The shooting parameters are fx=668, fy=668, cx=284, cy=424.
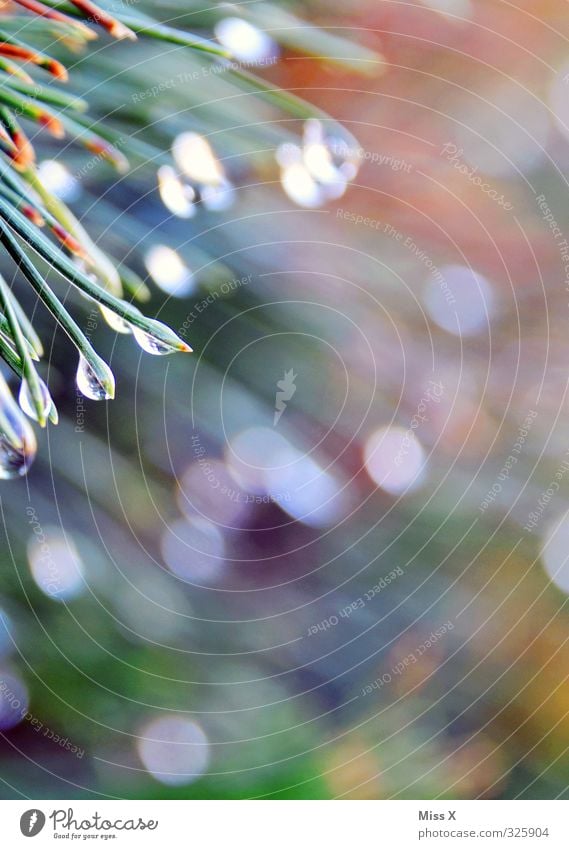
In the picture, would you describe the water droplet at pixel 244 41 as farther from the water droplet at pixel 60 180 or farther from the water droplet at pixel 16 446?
the water droplet at pixel 16 446

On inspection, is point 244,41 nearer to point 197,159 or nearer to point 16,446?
point 197,159

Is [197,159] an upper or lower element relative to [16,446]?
upper

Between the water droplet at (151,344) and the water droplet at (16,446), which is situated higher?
the water droplet at (151,344)

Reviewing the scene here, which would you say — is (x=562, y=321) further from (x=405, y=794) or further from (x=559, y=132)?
(x=405, y=794)
